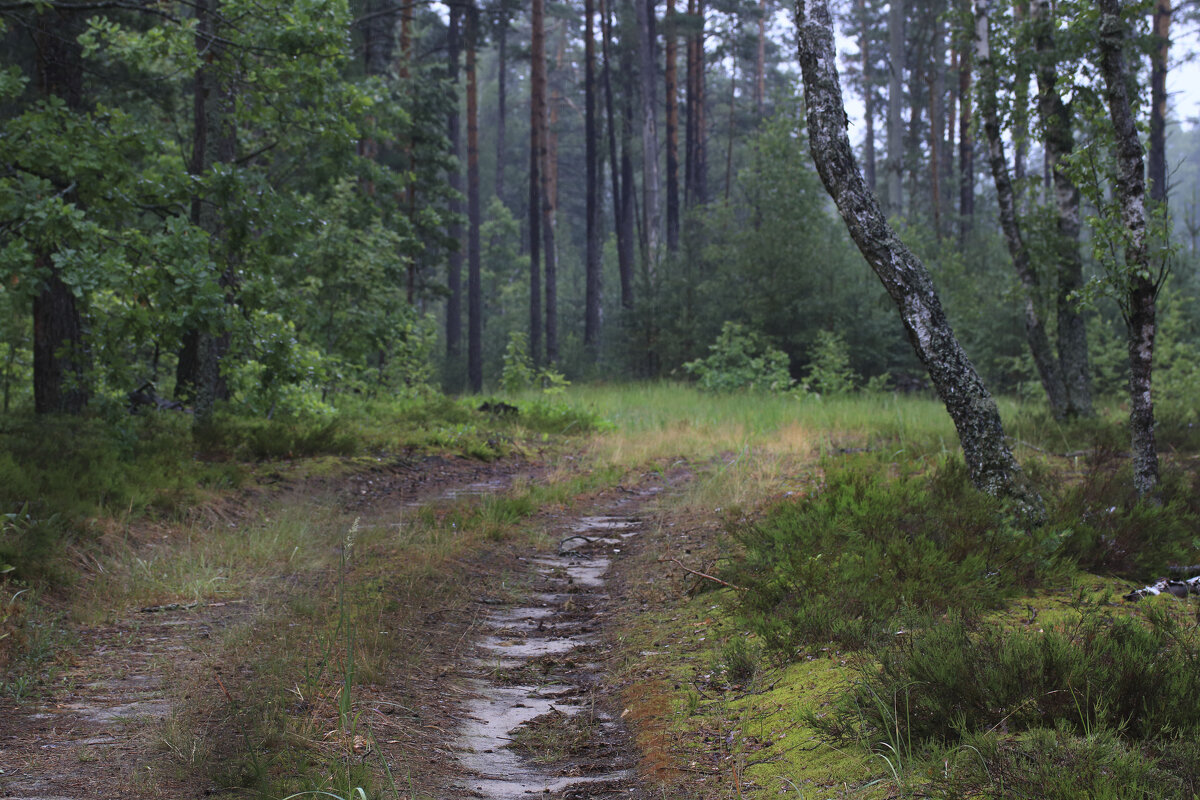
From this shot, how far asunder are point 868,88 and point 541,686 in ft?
145

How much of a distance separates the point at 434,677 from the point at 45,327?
8.49 meters

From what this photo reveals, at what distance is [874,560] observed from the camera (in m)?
4.33

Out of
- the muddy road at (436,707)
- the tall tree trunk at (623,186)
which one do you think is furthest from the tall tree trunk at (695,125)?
the muddy road at (436,707)

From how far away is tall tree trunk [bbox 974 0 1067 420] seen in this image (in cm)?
952

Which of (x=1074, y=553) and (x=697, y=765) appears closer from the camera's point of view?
(x=697, y=765)

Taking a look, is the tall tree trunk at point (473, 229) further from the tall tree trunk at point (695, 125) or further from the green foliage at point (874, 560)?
the green foliage at point (874, 560)

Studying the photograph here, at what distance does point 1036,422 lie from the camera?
1006 cm

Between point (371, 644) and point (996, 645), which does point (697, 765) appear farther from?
point (371, 644)

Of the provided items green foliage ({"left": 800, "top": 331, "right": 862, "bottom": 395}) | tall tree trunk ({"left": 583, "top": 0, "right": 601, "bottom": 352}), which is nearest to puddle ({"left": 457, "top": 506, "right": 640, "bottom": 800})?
green foliage ({"left": 800, "top": 331, "right": 862, "bottom": 395})

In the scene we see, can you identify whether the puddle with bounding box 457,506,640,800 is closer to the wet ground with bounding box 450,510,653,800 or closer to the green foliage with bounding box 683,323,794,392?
the wet ground with bounding box 450,510,653,800

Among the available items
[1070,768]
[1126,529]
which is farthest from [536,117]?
[1070,768]

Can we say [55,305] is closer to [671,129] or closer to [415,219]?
[415,219]

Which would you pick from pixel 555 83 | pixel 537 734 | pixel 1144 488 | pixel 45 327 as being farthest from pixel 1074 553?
pixel 555 83

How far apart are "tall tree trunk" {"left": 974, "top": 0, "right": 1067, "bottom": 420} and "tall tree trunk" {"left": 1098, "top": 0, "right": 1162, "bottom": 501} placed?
3.64 meters
